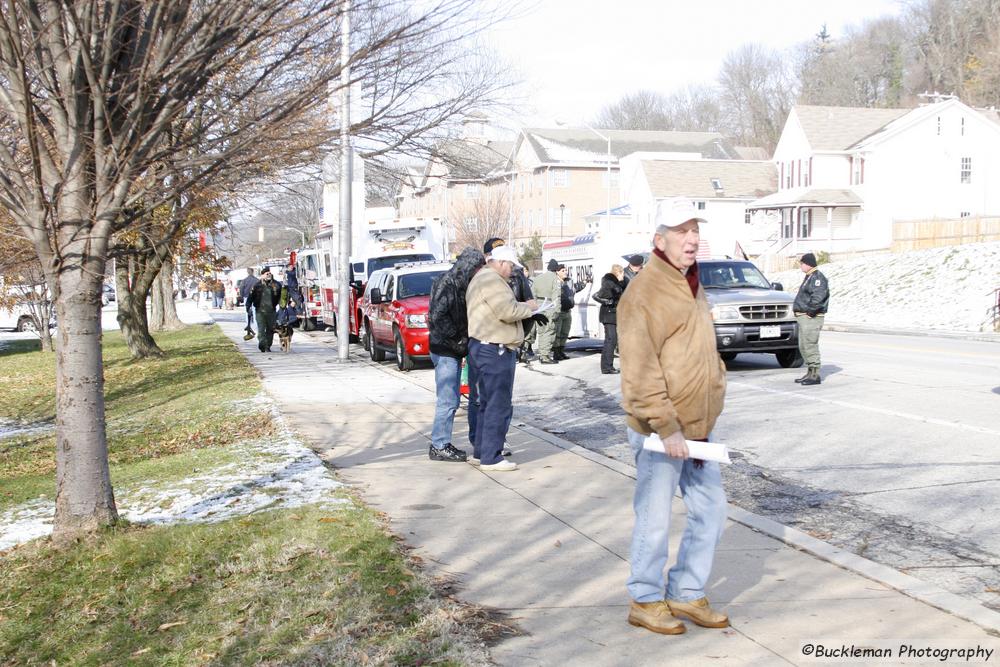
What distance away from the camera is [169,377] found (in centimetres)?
1947

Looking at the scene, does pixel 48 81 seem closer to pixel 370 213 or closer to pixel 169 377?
pixel 169 377

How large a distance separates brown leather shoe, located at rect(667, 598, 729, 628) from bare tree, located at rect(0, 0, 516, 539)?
3709mm

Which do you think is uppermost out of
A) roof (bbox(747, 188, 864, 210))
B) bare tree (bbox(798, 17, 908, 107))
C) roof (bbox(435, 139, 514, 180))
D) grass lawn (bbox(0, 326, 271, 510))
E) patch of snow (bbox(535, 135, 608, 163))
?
bare tree (bbox(798, 17, 908, 107))

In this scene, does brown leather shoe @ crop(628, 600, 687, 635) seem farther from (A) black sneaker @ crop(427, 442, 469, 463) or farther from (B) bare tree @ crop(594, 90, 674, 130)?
(B) bare tree @ crop(594, 90, 674, 130)

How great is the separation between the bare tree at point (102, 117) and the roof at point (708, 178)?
5613 cm

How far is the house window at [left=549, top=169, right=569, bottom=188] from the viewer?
3024 inches

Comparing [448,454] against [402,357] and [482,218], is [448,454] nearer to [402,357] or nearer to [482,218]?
[402,357]

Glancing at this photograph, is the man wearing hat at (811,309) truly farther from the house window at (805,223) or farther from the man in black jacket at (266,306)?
the house window at (805,223)

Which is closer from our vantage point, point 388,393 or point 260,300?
point 388,393

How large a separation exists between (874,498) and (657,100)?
9535 centimetres

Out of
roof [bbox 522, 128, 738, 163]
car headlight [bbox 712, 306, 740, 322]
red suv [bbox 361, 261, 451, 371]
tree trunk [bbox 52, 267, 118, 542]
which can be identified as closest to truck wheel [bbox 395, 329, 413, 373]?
red suv [bbox 361, 261, 451, 371]

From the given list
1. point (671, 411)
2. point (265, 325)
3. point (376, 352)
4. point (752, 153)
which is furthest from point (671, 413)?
point (752, 153)

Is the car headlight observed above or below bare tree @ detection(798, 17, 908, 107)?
below

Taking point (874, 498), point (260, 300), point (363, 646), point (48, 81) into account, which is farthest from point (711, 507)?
point (260, 300)
